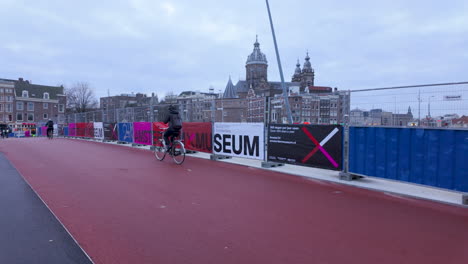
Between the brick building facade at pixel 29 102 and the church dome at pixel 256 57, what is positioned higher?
the church dome at pixel 256 57

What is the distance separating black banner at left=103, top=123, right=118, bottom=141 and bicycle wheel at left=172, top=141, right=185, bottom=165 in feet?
33.7

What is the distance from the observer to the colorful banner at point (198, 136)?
38.2 ft

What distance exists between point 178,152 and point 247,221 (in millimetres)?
6301

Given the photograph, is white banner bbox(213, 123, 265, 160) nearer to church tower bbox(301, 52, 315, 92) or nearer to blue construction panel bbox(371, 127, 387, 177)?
blue construction panel bbox(371, 127, 387, 177)

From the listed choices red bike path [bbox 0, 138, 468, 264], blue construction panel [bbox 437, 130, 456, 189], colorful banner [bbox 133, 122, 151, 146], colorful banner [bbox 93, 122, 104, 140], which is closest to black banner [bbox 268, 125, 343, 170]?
red bike path [bbox 0, 138, 468, 264]

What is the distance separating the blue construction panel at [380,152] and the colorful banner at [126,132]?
45.8 ft

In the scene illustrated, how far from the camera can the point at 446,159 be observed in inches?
219

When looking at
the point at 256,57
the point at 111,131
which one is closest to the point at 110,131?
the point at 111,131

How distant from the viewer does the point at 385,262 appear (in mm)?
3240

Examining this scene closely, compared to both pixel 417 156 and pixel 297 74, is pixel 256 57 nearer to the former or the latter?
pixel 297 74

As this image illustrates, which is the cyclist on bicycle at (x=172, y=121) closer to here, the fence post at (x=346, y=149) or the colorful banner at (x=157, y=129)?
the colorful banner at (x=157, y=129)

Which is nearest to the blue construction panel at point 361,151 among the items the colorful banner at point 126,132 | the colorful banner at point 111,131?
the colorful banner at point 126,132

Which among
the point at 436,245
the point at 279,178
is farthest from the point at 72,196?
the point at 436,245

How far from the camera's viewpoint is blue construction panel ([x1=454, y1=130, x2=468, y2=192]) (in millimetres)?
5320
